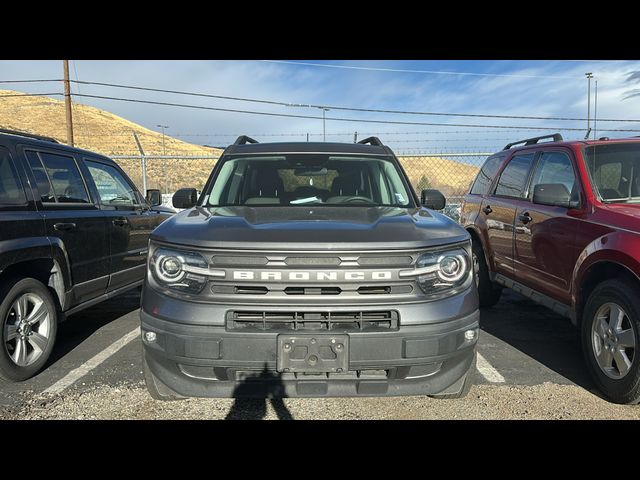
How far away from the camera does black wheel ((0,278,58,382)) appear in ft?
11.3

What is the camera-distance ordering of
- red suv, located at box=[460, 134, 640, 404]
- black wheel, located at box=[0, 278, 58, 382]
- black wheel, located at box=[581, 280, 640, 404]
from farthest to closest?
1. black wheel, located at box=[0, 278, 58, 382]
2. red suv, located at box=[460, 134, 640, 404]
3. black wheel, located at box=[581, 280, 640, 404]

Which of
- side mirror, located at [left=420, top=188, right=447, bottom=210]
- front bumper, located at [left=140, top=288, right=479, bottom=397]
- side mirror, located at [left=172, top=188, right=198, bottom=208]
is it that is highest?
side mirror, located at [left=172, top=188, right=198, bottom=208]

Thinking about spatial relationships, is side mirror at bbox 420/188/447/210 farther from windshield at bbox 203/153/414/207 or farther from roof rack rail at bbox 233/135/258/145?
roof rack rail at bbox 233/135/258/145

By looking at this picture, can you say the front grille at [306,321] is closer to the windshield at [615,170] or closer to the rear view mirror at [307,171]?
the rear view mirror at [307,171]

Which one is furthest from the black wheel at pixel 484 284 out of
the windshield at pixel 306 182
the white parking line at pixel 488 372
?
the windshield at pixel 306 182

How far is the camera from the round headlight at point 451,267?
2594mm

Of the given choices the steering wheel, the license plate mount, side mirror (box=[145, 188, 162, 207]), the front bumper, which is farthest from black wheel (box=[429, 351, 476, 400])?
side mirror (box=[145, 188, 162, 207])

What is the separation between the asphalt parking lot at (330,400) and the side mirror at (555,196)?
1399 mm

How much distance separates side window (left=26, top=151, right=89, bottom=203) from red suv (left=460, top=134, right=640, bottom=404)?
173 inches

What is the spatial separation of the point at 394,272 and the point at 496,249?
335cm

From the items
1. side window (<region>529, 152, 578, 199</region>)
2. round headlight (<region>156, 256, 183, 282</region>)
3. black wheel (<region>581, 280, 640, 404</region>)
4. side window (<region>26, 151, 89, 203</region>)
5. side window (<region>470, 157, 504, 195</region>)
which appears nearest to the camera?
round headlight (<region>156, 256, 183, 282</region>)

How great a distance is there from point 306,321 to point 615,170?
3404mm

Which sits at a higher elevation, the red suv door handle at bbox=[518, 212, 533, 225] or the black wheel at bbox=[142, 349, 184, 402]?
the red suv door handle at bbox=[518, 212, 533, 225]

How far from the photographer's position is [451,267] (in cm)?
263
